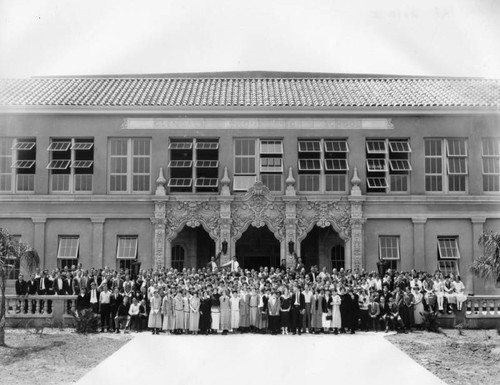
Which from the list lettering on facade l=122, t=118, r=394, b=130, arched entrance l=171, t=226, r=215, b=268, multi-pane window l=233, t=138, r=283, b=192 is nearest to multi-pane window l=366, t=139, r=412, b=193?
lettering on facade l=122, t=118, r=394, b=130

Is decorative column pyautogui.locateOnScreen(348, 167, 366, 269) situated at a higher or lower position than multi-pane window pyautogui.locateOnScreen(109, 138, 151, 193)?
lower

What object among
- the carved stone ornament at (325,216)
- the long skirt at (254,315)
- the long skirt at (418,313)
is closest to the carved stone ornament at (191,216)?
the carved stone ornament at (325,216)

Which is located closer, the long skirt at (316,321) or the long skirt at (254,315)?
the long skirt at (254,315)

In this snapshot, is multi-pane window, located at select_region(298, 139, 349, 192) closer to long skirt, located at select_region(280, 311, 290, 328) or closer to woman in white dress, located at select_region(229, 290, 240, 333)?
long skirt, located at select_region(280, 311, 290, 328)

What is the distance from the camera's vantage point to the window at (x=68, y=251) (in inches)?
1115

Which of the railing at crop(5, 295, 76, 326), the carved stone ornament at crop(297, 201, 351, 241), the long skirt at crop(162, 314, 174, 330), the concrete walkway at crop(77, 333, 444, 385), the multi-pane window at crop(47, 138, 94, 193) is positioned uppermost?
the multi-pane window at crop(47, 138, 94, 193)

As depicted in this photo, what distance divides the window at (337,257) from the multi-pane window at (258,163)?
3.91m

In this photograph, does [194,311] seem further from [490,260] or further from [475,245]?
[475,245]

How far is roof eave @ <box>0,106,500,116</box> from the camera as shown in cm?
2848

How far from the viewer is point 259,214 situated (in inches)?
1111

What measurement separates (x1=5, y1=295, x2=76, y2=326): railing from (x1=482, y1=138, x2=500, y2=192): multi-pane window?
1830 centimetres

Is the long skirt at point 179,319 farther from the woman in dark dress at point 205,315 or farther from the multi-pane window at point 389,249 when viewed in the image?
the multi-pane window at point 389,249

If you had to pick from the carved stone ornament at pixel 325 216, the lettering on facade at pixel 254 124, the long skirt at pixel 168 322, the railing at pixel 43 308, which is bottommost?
the long skirt at pixel 168 322

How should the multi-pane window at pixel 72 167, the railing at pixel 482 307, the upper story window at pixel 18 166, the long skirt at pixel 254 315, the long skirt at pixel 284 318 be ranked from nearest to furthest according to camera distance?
the long skirt at pixel 284 318, the long skirt at pixel 254 315, the railing at pixel 482 307, the multi-pane window at pixel 72 167, the upper story window at pixel 18 166
